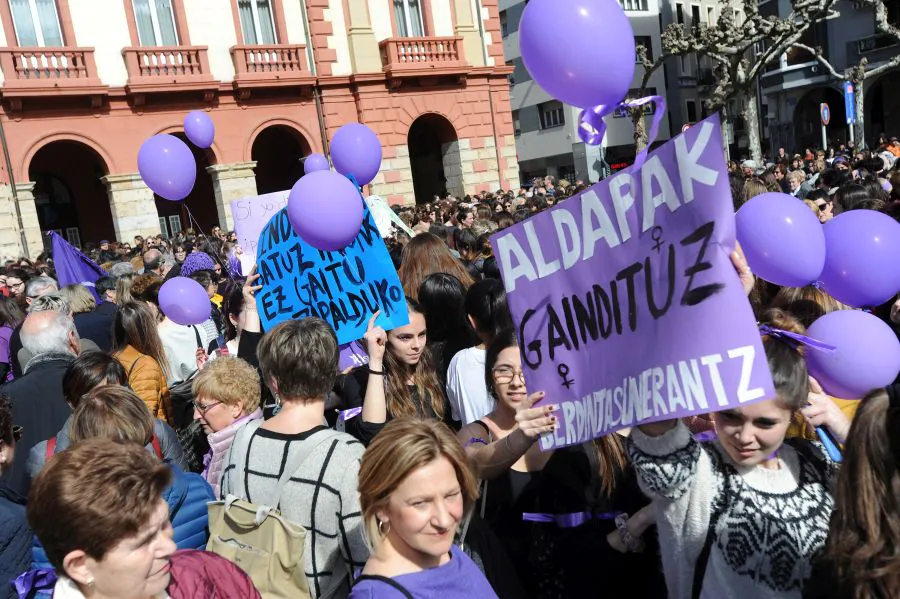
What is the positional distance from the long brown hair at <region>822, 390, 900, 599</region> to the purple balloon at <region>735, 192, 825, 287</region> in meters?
0.97

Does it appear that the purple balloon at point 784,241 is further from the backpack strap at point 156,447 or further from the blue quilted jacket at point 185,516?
the backpack strap at point 156,447

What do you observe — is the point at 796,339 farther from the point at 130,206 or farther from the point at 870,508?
the point at 130,206

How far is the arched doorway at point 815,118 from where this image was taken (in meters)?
33.1

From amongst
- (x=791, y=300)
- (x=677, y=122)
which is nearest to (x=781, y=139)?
(x=677, y=122)

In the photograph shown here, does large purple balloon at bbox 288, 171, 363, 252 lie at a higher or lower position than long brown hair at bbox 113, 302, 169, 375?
higher

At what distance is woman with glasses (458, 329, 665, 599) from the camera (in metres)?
2.21

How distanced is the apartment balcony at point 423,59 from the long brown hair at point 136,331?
15.8 m

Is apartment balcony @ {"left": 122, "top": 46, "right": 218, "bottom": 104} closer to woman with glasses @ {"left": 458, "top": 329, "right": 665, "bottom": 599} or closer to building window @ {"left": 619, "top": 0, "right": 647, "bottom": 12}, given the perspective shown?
woman with glasses @ {"left": 458, "top": 329, "right": 665, "bottom": 599}

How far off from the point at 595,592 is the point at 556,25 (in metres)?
1.79

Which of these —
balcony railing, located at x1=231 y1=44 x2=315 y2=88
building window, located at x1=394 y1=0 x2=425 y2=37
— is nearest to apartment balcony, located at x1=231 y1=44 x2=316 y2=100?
balcony railing, located at x1=231 y1=44 x2=315 y2=88

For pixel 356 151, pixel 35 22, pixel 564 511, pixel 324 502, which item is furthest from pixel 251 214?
pixel 35 22

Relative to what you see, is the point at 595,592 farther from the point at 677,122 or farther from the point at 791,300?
the point at 677,122

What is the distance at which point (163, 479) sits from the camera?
70.5 inches

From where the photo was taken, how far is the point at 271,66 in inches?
715
